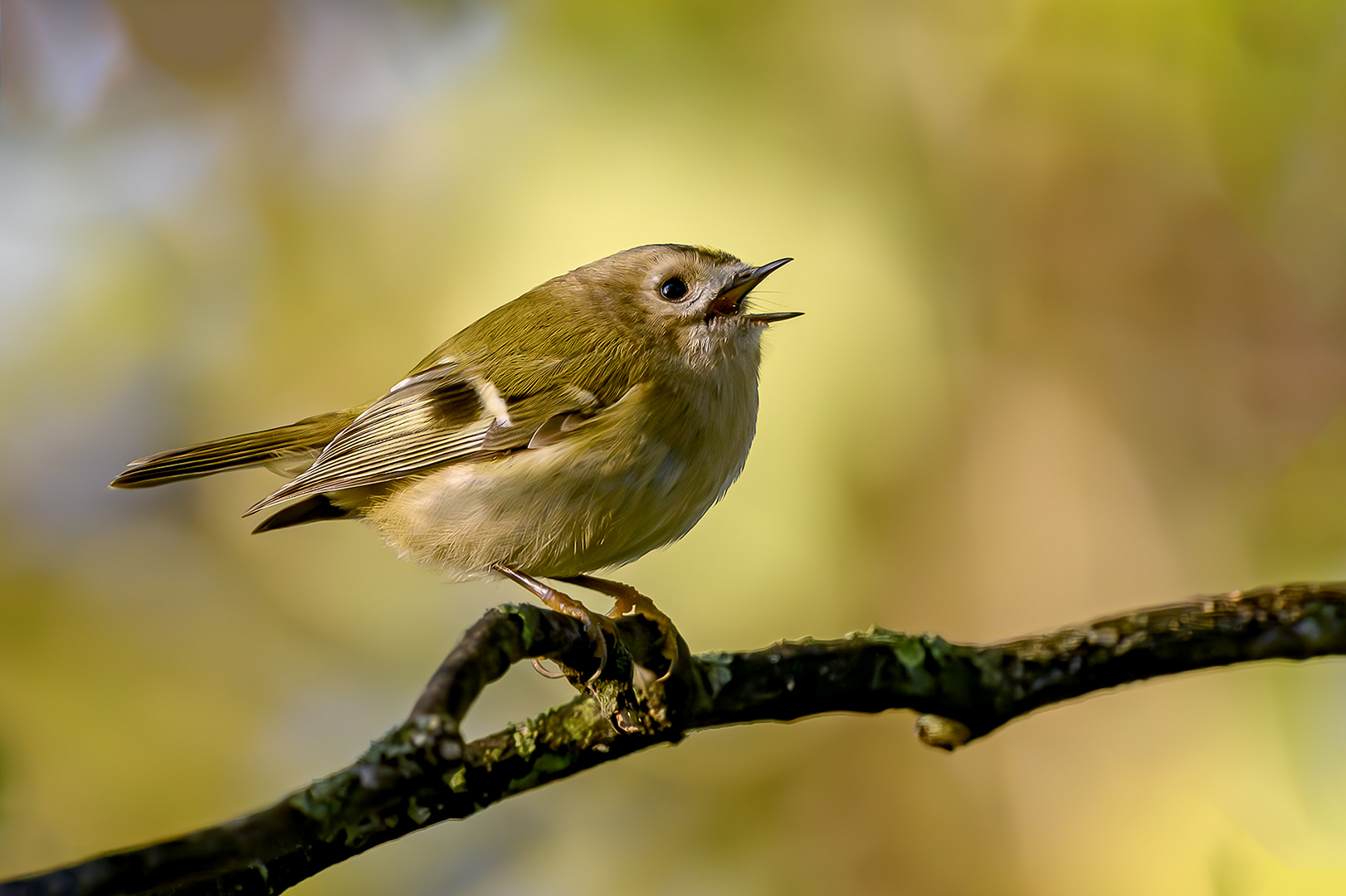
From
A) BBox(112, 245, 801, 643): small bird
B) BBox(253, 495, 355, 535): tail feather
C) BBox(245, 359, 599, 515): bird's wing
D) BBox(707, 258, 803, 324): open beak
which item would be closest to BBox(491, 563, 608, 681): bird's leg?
BBox(112, 245, 801, 643): small bird

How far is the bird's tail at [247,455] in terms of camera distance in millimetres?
1338

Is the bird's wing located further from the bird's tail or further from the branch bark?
the branch bark

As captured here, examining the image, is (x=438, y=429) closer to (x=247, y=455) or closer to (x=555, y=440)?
(x=555, y=440)

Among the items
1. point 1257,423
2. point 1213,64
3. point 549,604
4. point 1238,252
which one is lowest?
point 549,604

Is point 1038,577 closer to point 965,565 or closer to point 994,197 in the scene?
point 965,565

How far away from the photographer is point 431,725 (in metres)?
0.60

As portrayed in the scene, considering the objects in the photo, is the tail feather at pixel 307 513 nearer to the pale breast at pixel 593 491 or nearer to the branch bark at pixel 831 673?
the pale breast at pixel 593 491

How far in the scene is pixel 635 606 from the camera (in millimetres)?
1203

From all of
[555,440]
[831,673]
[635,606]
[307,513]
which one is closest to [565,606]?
[635,606]

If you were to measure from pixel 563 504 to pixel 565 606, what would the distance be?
12 centimetres

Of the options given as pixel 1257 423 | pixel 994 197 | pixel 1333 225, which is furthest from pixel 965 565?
pixel 1333 225

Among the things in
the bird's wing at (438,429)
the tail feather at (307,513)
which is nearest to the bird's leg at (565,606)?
the bird's wing at (438,429)

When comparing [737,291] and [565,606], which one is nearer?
[565,606]

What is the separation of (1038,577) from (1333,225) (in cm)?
99
